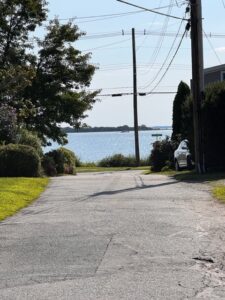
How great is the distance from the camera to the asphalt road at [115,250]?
6785 mm

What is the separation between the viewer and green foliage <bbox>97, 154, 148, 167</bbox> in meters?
52.4

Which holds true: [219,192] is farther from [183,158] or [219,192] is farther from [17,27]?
[17,27]

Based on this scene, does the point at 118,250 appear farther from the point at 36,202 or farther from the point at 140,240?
the point at 36,202

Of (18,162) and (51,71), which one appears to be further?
(51,71)

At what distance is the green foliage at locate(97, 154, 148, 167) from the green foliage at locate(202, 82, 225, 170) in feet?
92.7

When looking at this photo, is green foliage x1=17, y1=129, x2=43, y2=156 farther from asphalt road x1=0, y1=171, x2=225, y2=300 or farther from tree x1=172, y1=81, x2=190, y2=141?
asphalt road x1=0, y1=171, x2=225, y2=300

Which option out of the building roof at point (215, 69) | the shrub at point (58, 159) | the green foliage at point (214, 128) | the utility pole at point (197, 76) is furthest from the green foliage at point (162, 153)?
the utility pole at point (197, 76)

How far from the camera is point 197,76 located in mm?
23156

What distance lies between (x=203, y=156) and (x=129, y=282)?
54.3 ft

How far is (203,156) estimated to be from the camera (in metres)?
23.2

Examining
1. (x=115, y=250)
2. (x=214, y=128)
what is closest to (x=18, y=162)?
(x=214, y=128)

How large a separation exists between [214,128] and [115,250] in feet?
51.8

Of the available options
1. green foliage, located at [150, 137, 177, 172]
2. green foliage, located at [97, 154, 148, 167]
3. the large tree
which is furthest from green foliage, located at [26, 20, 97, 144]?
green foliage, located at [97, 154, 148, 167]

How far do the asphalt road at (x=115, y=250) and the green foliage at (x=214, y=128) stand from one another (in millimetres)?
9501
